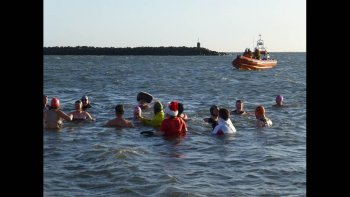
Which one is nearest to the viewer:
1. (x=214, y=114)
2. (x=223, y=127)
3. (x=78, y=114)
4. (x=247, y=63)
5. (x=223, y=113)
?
(x=223, y=113)

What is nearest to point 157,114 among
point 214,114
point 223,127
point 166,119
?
point 166,119

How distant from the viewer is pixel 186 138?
13.6 m

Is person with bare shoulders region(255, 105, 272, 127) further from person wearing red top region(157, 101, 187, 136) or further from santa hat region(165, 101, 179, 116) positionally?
santa hat region(165, 101, 179, 116)

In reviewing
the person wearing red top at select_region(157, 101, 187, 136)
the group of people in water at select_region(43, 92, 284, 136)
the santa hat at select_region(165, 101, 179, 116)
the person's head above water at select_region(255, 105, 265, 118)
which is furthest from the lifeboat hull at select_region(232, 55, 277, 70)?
the santa hat at select_region(165, 101, 179, 116)

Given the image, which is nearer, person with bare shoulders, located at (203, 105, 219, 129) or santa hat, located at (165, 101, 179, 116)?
santa hat, located at (165, 101, 179, 116)

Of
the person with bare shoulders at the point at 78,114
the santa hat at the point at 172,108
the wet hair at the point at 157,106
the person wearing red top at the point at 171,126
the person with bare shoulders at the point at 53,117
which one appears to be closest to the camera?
the santa hat at the point at 172,108

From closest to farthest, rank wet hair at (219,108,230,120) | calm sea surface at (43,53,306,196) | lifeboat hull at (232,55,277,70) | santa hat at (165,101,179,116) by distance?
calm sea surface at (43,53,306,196) → santa hat at (165,101,179,116) → wet hair at (219,108,230,120) → lifeboat hull at (232,55,277,70)

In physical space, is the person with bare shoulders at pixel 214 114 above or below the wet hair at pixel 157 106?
below

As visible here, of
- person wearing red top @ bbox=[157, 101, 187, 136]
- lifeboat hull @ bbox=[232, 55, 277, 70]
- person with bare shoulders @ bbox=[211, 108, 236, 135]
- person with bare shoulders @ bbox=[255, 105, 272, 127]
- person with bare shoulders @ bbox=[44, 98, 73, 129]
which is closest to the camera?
person wearing red top @ bbox=[157, 101, 187, 136]

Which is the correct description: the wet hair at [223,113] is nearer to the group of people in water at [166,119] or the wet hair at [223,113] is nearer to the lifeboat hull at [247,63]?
the group of people in water at [166,119]

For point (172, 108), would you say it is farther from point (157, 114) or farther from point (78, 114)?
point (78, 114)

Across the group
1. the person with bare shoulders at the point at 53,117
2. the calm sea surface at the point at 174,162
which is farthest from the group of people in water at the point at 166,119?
the calm sea surface at the point at 174,162
